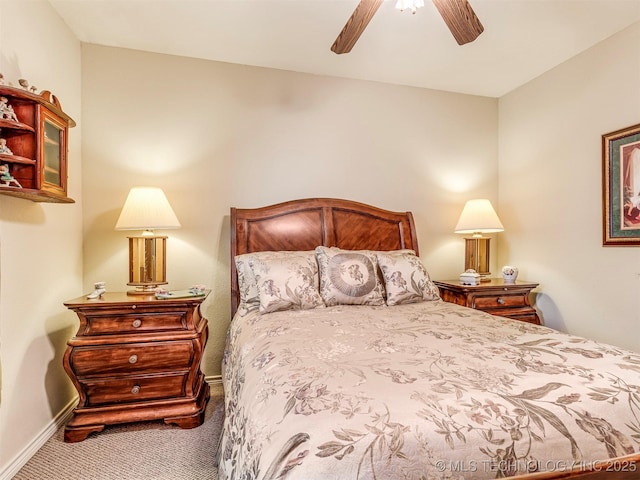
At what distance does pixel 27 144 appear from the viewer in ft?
5.66

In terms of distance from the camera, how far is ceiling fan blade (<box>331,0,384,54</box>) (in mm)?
1627

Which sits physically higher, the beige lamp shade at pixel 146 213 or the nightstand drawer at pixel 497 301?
the beige lamp shade at pixel 146 213

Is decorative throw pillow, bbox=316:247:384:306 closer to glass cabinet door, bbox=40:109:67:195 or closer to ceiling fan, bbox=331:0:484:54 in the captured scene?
ceiling fan, bbox=331:0:484:54

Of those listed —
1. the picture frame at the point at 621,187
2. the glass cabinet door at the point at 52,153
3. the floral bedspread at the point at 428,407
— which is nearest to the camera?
the floral bedspread at the point at 428,407

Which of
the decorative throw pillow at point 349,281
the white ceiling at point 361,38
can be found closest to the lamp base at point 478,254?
the decorative throw pillow at point 349,281

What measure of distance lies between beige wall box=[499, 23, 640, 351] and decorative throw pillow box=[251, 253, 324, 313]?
2.17 meters

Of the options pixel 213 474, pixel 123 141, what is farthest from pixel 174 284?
pixel 213 474

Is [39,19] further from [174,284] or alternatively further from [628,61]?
[628,61]

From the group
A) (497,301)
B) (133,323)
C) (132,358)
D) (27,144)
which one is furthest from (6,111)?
(497,301)

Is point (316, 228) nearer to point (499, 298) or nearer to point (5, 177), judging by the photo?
point (499, 298)

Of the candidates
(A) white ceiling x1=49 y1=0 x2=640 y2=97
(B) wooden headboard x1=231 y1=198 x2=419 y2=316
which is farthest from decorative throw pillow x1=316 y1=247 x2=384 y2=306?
(A) white ceiling x1=49 y1=0 x2=640 y2=97

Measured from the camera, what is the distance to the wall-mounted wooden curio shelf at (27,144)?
5.25ft

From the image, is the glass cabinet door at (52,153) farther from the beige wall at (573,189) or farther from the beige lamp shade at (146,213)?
the beige wall at (573,189)

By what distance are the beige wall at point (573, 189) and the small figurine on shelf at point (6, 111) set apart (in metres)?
3.75
